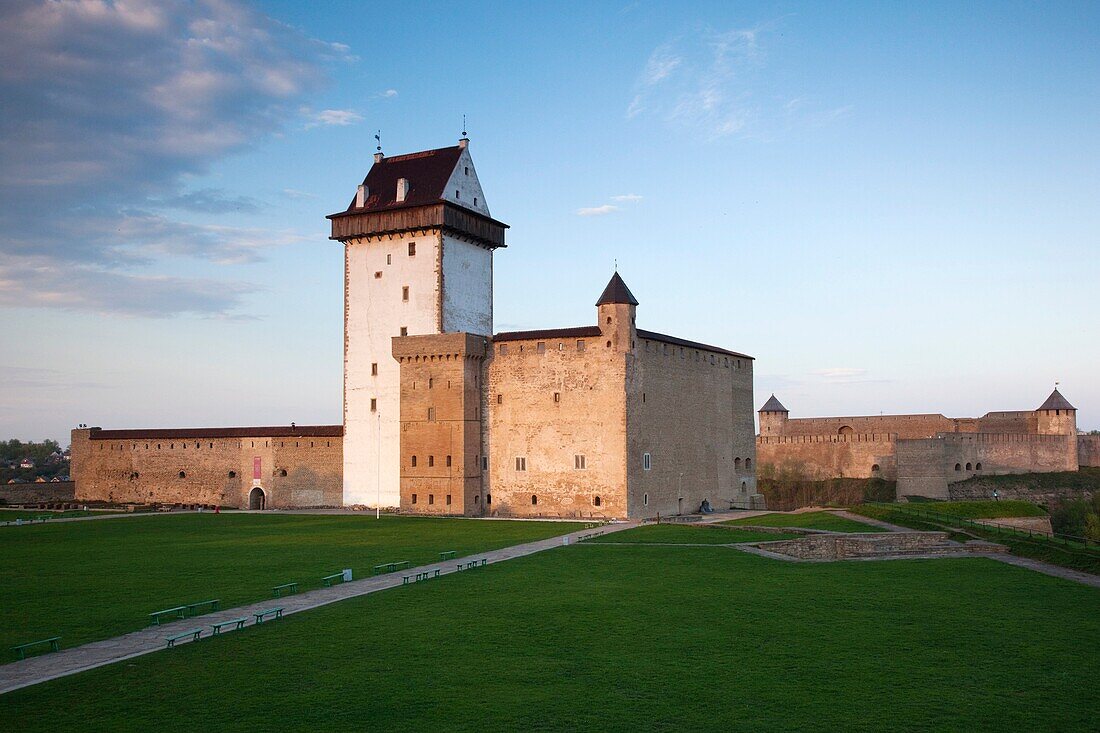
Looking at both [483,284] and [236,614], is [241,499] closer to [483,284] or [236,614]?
[483,284]

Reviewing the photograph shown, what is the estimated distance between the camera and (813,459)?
6912cm

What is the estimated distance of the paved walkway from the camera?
1176 cm

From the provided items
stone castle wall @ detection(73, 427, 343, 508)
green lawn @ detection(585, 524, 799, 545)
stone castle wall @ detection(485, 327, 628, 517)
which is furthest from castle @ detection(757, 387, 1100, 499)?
stone castle wall @ detection(73, 427, 343, 508)

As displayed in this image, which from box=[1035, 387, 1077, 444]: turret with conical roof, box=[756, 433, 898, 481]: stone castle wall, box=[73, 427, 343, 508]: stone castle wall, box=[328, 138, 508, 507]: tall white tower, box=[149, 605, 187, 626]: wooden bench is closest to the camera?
box=[149, 605, 187, 626]: wooden bench

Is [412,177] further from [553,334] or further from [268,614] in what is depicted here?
[268,614]

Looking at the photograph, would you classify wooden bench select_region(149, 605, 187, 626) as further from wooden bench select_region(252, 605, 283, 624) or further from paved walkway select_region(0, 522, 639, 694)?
wooden bench select_region(252, 605, 283, 624)

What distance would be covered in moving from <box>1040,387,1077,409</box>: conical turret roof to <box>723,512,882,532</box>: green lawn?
43.1 metres

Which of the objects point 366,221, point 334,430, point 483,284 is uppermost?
point 366,221

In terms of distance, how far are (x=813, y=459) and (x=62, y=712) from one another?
64460mm

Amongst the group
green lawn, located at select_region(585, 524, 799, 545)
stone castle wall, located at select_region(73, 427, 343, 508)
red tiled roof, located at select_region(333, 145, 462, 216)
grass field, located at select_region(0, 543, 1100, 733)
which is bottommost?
green lawn, located at select_region(585, 524, 799, 545)

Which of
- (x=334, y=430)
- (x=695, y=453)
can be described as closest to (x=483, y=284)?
(x=334, y=430)

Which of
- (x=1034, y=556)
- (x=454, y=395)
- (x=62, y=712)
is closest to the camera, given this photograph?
(x=62, y=712)

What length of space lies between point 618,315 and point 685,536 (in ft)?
37.4

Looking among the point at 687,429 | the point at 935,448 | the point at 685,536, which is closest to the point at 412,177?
the point at 687,429
